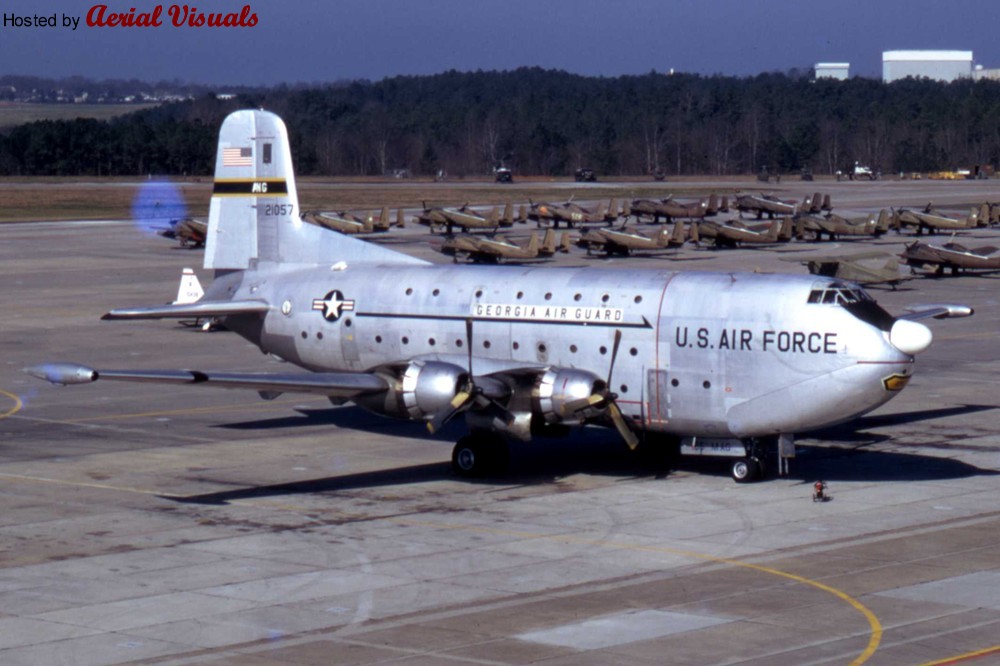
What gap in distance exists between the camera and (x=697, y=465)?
99.0 feet

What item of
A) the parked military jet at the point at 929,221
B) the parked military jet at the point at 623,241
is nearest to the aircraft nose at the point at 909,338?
the parked military jet at the point at 623,241

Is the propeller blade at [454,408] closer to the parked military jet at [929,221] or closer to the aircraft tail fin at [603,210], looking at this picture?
the parked military jet at [929,221]

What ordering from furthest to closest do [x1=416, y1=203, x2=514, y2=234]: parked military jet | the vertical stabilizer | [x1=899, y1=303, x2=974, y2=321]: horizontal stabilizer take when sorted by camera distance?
[x1=416, y1=203, x2=514, y2=234]: parked military jet → the vertical stabilizer → [x1=899, y1=303, x2=974, y2=321]: horizontal stabilizer

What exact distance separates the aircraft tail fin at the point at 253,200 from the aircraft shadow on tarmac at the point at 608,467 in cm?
567

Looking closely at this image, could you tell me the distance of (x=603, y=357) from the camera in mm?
28531

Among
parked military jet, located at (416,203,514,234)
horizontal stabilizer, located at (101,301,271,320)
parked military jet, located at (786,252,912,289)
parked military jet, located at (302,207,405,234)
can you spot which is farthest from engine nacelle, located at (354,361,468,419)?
parked military jet, located at (416,203,514,234)

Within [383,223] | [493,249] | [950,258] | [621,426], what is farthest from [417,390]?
[383,223]

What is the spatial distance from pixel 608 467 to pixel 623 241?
5573cm

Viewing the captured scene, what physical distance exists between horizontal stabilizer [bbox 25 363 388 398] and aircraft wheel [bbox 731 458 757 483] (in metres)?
7.34

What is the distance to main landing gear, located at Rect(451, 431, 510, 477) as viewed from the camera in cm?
2847

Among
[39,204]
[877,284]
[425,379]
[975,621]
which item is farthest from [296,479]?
[39,204]

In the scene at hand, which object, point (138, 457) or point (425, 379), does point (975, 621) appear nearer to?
point (425, 379)

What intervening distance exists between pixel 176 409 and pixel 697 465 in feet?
49.0

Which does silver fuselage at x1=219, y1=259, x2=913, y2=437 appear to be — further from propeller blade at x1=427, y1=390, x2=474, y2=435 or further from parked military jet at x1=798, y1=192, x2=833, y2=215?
parked military jet at x1=798, y1=192, x2=833, y2=215
